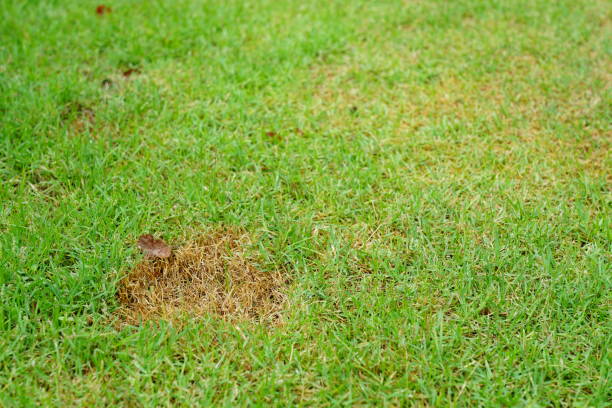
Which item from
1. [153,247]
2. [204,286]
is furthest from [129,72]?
[204,286]

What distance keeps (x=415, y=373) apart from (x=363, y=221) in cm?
86

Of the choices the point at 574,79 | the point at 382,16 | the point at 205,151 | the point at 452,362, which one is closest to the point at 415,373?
the point at 452,362

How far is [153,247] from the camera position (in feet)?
8.11

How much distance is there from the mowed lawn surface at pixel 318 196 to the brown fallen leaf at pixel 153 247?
0.14ft

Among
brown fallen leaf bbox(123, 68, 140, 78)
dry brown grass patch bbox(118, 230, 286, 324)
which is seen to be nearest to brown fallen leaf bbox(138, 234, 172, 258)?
dry brown grass patch bbox(118, 230, 286, 324)

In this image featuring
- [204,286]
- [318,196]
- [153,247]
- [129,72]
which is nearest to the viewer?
[204,286]

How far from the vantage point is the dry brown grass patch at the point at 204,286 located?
2.23m

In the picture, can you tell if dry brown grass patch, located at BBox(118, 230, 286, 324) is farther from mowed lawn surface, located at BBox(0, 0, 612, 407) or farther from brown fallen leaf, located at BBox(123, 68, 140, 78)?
brown fallen leaf, located at BBox(123, 68, 140, 78)

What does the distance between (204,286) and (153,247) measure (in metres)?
0.32

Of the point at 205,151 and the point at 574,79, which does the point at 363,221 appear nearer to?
the point at 205,151

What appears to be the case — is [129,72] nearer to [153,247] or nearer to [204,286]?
[153,247]

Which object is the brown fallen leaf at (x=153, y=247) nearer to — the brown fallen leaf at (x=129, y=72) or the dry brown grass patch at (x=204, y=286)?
the dry brown grass patch at (x=204, y=286)

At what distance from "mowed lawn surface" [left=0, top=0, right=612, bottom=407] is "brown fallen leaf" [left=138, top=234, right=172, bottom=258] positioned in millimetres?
43

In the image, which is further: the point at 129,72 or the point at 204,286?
the point at 129,72
